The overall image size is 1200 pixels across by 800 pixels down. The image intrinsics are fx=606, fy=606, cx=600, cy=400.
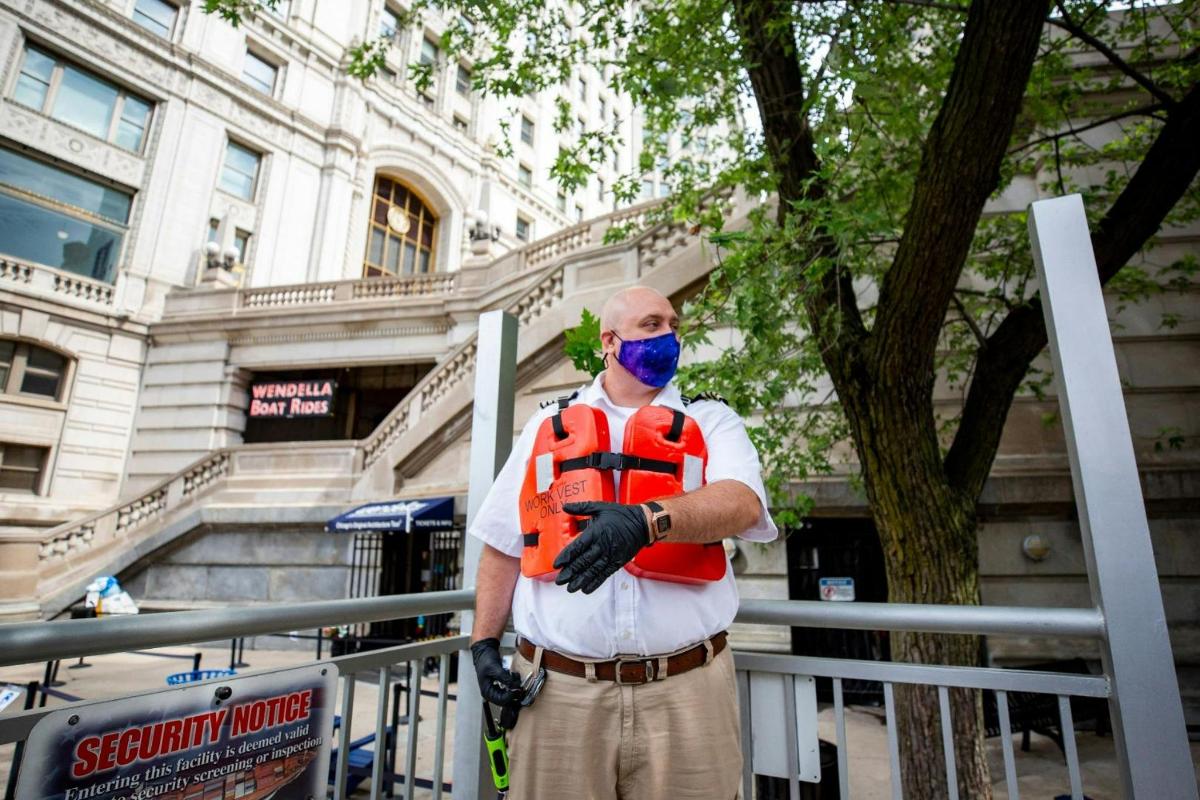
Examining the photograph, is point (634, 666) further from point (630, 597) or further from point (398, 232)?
point (398, 232)

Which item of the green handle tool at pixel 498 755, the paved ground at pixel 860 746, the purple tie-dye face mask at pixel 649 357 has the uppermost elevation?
the purple tie-dye face mask at pixel 649 357

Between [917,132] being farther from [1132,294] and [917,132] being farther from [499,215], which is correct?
[499,215]

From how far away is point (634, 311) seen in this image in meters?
A: 2.30

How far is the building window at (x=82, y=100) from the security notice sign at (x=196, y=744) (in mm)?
23312

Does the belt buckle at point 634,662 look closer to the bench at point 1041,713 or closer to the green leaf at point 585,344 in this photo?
the green leaf at point 585,344

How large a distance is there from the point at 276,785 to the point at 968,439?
5.38 m

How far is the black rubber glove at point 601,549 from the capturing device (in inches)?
61.5

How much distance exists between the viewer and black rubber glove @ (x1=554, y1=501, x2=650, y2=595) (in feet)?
5.12

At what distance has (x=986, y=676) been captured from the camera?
203 centimetres

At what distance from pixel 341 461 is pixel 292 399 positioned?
572 centimetres

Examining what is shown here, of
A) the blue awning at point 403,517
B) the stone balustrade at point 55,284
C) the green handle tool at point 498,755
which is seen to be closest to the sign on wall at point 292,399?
the stone balustrade at point 55,284

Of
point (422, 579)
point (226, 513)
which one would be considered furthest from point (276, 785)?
point (226, 513)

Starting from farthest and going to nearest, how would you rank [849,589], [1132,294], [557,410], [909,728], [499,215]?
[499,215], [849,589], [1132,294], [909,728], [557,410]

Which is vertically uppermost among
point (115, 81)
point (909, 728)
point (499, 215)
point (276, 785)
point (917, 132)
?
point (499, 215)
